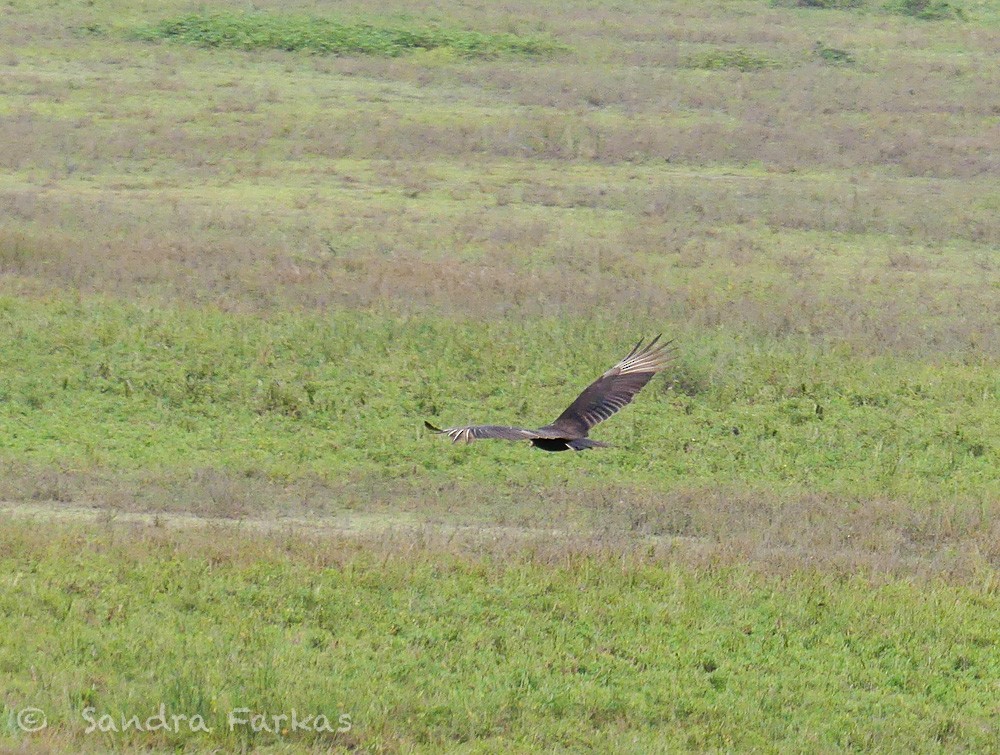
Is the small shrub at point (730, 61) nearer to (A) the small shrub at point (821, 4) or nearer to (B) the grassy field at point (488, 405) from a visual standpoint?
(B) the grassy field at point (488, 405)

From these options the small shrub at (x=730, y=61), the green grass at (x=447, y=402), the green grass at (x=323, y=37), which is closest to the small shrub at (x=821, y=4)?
the small shrub at (x=730, y=61)

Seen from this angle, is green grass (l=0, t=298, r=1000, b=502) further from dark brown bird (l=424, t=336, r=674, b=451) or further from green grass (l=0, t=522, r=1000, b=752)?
dark brown bird (l=424, t=336, r=674, b=451)

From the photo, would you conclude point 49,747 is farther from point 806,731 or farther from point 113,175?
point 113,175

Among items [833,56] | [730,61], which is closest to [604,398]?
[730,61]

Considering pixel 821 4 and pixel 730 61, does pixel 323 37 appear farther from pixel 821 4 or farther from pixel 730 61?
pixel 821 4

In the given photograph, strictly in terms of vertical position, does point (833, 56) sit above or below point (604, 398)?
below

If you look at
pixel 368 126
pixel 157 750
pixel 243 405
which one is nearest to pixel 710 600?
pixel 157 750

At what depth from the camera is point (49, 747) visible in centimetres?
662

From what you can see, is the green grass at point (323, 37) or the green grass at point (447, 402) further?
the green grass at point (323, 37)

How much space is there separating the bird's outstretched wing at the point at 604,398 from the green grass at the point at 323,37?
2295cm

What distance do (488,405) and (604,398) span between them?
5003 mm

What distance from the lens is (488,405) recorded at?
1353 centimetres

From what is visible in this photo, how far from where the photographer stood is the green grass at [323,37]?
30.7 m

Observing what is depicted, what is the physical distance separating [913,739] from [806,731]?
547mm
